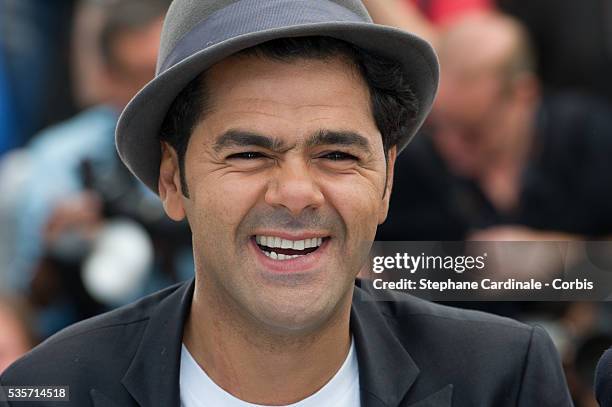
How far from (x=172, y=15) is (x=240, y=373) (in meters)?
0.73

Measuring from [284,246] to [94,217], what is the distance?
1869mm

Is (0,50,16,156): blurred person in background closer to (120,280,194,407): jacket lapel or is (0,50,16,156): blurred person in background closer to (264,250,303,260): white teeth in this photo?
(120,280,194,407): jacket lapel

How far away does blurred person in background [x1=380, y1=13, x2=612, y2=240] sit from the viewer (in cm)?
345

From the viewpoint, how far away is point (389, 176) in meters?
2.33

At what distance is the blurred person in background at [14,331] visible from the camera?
3.36 m

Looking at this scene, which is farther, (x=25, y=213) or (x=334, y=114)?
(x=25, y=213)

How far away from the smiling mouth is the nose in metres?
0.07

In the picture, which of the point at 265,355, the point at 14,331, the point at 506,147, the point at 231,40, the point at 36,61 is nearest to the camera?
the point at 231,40

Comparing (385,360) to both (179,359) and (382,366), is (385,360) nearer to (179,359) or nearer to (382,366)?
(382,366)

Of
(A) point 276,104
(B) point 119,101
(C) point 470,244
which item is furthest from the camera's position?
(B) point 119,101

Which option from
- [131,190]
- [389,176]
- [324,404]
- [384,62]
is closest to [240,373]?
[324,404]

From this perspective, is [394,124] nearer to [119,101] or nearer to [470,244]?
[470,244]

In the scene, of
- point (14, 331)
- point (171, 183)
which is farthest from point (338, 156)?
point (14, 331)

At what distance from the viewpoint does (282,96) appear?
2076 millimetres
